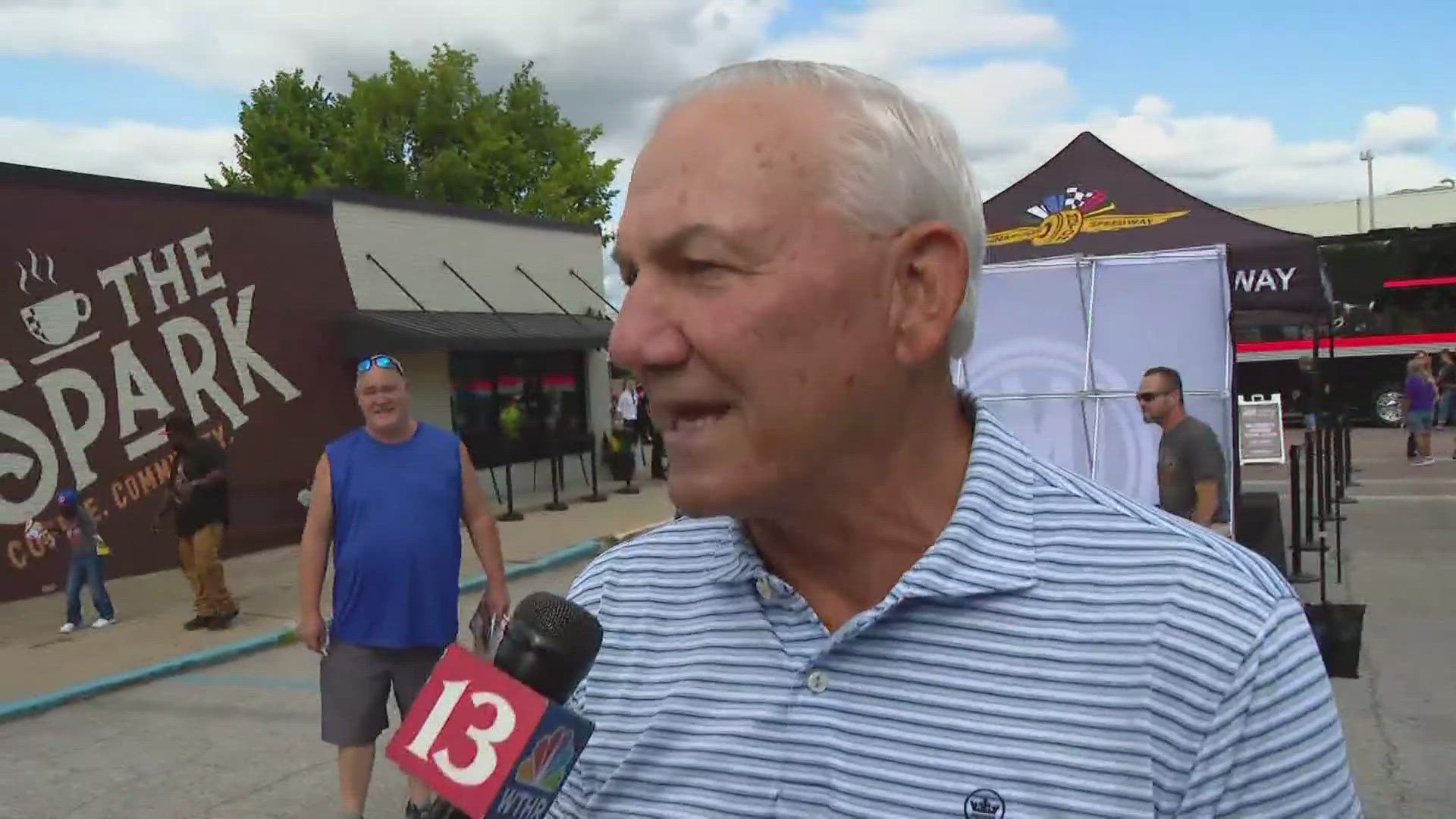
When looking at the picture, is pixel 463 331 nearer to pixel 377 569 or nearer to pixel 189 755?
pixel 189 755

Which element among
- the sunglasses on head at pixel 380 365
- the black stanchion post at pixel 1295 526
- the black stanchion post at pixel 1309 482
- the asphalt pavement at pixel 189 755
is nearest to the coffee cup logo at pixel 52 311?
the asphalt pavement at pixel 189 755

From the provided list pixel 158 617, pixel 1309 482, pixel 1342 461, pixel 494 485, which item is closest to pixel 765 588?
pixel 158 617

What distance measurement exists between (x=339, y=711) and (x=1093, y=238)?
6.18 meters

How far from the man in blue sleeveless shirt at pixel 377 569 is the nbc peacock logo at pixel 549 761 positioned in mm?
3251

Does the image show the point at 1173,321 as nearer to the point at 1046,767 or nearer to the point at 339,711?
the point at 339,711

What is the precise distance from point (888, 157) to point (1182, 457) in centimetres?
573

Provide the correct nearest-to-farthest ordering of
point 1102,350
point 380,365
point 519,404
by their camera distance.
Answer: point 380,365 < point 1102,350 < point 519,404

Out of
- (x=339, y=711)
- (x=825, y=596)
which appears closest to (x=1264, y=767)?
(x=825, y=596)

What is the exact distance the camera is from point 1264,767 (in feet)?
3.66

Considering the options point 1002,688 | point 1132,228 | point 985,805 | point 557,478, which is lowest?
point 557,478

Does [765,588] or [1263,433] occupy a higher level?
[765,588]

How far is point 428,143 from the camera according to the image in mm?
32531

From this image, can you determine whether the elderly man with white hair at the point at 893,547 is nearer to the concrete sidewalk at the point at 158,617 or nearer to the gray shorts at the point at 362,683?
the gray shorts at the point at 362,683

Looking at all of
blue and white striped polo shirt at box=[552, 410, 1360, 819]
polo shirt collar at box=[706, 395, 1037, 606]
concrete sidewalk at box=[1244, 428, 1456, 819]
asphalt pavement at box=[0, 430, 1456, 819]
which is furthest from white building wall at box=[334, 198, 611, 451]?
polo shirt collar at box=[706, 395, 1037, 606]
